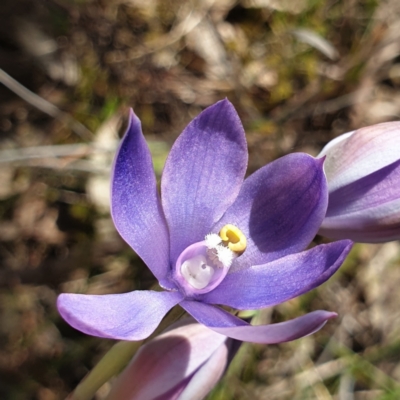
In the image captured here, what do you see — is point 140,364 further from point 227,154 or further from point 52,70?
point 52,70

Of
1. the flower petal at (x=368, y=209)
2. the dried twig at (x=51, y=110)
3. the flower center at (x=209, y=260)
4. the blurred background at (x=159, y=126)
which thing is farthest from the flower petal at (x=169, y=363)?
the dried twig at (x=51, y=110)

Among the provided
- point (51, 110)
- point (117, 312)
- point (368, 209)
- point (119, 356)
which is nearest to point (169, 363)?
point (119, 356)

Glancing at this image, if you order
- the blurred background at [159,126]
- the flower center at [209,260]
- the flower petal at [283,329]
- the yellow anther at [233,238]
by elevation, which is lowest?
the blurred background at [159,126]

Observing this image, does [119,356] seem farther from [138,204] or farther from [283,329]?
[283,329]

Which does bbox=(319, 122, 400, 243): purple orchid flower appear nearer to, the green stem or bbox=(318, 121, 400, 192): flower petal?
bbox=(318, 121, 400, 192): flower petal

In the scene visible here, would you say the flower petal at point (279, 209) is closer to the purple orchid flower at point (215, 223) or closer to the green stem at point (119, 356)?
the purple orchid flower at point (215, 223)

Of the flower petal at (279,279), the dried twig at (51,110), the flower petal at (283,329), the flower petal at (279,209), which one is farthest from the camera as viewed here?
the dried twig at (51,110)

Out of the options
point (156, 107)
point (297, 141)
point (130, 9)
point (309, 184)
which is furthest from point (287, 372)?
point (130, 9)
